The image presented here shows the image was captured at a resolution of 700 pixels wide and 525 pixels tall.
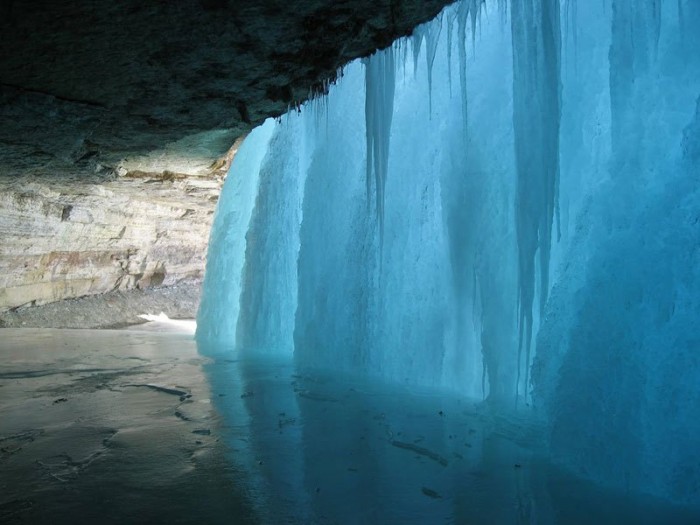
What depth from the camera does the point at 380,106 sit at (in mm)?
4961

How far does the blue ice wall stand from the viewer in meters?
2.65

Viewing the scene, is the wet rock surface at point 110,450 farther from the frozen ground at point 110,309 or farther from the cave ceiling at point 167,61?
the frozen ground at point 110,309

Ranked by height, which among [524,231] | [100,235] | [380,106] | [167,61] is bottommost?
[524,231]

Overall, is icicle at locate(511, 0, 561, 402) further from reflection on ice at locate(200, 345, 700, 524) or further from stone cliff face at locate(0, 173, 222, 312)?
stone cliff face at locate(0, 173, 222, 312)

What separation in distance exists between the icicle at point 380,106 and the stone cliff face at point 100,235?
4.72m

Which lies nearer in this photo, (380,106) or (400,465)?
(400,465)

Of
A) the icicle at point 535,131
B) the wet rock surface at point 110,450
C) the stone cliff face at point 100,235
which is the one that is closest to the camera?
the wet rock surface at point 110,450

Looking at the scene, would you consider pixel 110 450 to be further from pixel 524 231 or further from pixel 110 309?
pixel 110 309

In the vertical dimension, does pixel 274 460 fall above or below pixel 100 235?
below

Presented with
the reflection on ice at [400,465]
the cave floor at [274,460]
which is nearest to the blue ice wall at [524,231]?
the reflection on ice at [400,465]

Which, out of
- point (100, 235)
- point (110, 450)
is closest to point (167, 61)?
point (110, 450)

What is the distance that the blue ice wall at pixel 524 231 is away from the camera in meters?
2.65

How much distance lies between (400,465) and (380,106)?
334 cm

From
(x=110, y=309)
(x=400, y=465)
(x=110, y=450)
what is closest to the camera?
(x=400, y=465)
